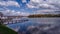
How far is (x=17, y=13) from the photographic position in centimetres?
246

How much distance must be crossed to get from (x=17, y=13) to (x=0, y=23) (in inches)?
15.1

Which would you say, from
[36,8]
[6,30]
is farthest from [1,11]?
[36,8]

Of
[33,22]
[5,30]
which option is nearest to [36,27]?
[33,22]

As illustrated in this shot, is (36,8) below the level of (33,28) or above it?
above

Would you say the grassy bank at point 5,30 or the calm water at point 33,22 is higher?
the calm water at point 33,22

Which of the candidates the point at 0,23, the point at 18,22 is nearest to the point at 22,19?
the point at 18,22

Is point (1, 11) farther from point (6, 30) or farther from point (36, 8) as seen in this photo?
point (36, 8)

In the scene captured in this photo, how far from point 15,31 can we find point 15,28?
58 mm

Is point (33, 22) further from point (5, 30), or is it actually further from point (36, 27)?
point (5, 30)

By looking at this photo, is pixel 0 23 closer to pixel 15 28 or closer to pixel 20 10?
pixel 15 28

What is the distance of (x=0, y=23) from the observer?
2.45 m

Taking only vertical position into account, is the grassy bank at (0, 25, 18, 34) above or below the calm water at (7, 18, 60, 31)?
below

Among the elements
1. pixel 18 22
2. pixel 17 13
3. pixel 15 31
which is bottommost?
pixel 15 31

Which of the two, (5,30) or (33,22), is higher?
(33,22)
